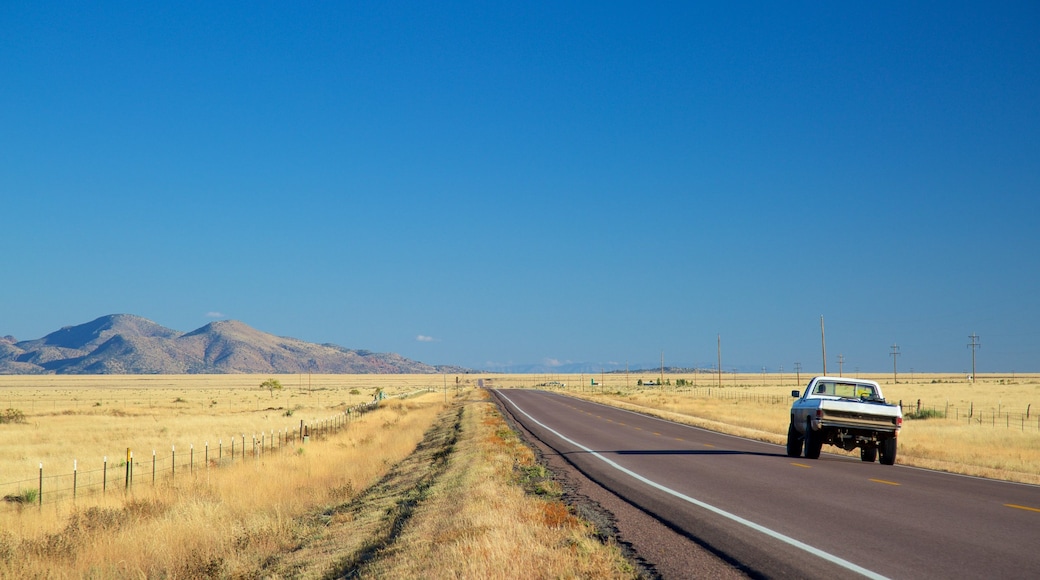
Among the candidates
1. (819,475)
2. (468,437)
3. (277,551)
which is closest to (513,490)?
(277,551)

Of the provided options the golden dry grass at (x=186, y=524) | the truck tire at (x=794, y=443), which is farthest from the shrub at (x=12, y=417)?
the truck tire at (x=794, y=443)

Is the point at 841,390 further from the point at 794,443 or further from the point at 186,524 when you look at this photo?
the point at 186,524

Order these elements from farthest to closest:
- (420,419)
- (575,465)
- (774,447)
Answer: (420,419)
(774,447)
(575,465)

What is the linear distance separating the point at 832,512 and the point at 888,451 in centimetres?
901

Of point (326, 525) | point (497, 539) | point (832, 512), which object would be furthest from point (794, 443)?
point (497, 539)

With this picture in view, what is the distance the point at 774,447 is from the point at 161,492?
17178 millimetres

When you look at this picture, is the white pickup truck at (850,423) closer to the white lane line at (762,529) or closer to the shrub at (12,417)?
the white lane line at (762,529)

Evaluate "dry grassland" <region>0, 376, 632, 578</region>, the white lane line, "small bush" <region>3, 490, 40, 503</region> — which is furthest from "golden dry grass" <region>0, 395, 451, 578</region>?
the white lane line

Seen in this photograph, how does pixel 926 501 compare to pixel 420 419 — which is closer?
pixel 926 501

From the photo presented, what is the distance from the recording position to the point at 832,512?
11.3 meters

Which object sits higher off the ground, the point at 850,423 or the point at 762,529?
the point at 850,423

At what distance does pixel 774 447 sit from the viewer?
24.8m

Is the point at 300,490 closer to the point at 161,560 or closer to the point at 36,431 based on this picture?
the point at 161,560

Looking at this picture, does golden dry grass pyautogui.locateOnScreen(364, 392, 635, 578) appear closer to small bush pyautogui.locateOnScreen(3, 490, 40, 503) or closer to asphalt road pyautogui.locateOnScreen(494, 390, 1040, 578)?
asphalt road pyautogui.locateOnScreen(494, 390, 1040, 578)
